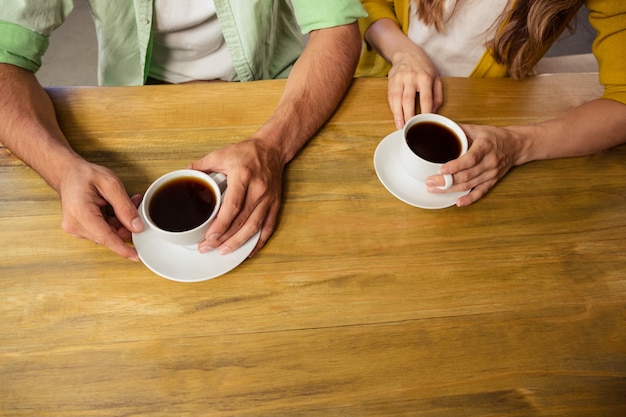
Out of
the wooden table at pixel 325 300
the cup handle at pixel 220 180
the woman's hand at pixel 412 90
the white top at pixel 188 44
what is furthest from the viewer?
the white top at pixel 188 44

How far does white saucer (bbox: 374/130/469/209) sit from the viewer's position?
91 cm

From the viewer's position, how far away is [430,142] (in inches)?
36.5

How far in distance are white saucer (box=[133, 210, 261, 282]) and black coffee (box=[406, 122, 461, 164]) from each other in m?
0.39

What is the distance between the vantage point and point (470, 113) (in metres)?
1.08

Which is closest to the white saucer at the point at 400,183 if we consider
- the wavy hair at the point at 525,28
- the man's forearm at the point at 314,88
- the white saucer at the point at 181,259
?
the man's forearm at the point at 314,88

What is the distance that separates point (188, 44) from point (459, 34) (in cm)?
80

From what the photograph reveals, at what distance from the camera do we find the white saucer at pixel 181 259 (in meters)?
0.78

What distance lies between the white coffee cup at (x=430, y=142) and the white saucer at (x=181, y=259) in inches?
14.4

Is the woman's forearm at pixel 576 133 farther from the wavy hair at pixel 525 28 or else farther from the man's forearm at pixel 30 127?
the man's forearm at pixel 30 127

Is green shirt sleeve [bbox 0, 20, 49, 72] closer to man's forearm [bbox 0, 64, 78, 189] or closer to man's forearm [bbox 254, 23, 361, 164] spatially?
man's forearm [bbox 0, 64, 78, 189]

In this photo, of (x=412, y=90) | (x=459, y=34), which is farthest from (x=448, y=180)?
(x=459, y=34)

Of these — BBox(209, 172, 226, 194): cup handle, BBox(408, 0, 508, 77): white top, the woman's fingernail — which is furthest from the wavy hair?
the woman's fingernail

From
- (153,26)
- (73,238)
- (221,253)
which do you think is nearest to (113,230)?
(73,238)

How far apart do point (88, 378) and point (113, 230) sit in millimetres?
250
